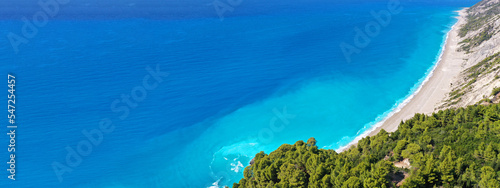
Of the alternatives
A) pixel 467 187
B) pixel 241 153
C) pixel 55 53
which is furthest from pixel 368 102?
pixel 55 53

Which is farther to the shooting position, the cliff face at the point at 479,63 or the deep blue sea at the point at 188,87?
the deep blue sea at the point at 188,87

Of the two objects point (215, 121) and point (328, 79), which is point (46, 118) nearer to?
point (215, 121)

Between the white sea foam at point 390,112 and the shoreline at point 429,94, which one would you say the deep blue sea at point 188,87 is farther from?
the shoreline at point 429,94

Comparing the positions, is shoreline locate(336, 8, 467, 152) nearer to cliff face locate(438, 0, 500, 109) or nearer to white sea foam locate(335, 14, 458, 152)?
white sea foam locate(335, 14, 458, 152)

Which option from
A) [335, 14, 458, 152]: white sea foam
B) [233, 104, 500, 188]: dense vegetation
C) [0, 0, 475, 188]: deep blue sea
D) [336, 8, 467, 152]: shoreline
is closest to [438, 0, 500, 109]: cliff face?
[336, 8, 467, 152]: shoreline

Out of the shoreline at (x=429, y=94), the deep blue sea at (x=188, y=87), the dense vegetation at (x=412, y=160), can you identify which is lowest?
the dense vegetation at (x=412, y=160)

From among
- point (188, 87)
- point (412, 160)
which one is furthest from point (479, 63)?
point (188, 87)

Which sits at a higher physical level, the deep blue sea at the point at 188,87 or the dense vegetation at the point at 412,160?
the deep blue sea at the point at 188,87

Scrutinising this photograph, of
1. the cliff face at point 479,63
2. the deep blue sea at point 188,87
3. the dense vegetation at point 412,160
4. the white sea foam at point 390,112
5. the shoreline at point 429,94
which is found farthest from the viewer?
the shoreline at point 429,94

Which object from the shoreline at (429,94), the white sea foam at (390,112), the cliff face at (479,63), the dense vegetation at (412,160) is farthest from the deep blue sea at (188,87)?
the dense vegetation at (412,160)
